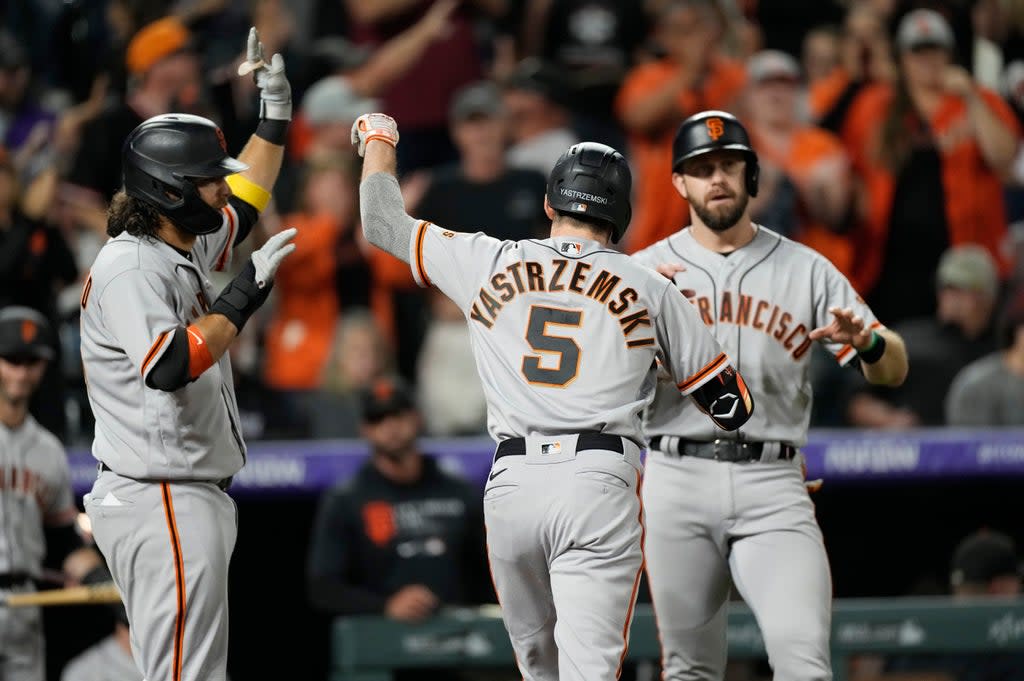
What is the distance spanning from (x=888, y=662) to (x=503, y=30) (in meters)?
5.14

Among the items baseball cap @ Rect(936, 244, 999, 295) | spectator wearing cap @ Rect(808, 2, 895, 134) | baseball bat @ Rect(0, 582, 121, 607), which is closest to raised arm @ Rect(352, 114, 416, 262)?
baseball bat @ Rect(0, 582, 121, 607)

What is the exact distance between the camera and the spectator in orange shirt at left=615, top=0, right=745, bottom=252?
8773 mm

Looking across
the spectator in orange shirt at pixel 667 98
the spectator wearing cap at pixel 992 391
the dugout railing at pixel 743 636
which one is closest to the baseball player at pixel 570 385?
the dugout railing at pixel 743 636

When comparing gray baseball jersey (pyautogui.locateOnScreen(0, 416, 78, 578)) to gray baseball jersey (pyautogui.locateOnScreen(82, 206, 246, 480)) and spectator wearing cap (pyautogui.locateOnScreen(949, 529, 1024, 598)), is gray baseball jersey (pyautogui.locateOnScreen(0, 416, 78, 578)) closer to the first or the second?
gray baseball jersey (pyautogui.locateOnScreen(82, 206, 246, 480))

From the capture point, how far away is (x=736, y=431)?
5.12 m

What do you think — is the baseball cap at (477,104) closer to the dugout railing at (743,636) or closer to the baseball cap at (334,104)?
the baseball cap at (334,104)

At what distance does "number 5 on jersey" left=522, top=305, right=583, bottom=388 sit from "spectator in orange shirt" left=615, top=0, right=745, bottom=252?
4110 millimetres

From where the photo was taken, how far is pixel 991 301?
7.98m

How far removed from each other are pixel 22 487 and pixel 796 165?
14.9 feet

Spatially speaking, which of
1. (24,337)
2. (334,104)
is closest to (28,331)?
(24,337)

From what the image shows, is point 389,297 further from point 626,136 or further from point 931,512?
point 931,512

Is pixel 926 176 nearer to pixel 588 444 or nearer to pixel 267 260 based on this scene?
pixel 588 444

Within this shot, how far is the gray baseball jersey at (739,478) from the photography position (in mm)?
5055

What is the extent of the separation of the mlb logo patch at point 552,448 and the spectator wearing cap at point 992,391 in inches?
148
